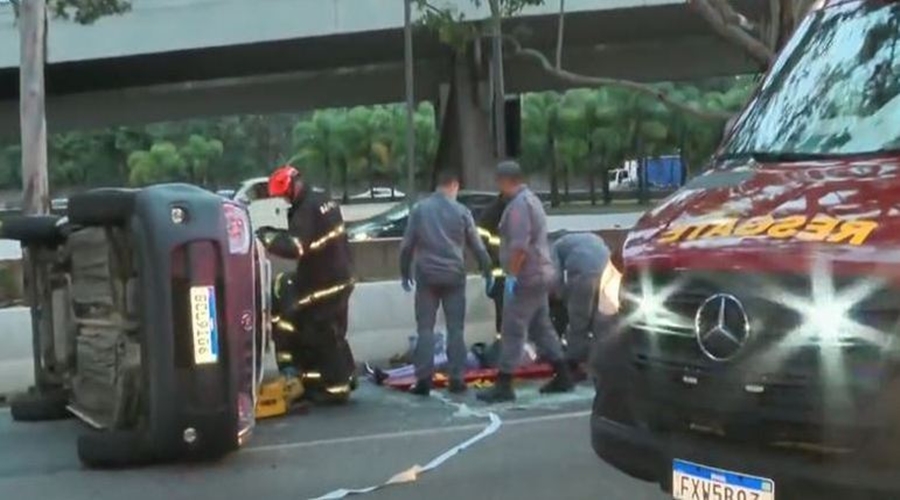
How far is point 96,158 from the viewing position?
75.1 metres

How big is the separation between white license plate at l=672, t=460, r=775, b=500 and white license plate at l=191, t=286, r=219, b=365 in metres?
3.46

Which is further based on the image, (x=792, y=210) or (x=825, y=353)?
(x=792, y=210)

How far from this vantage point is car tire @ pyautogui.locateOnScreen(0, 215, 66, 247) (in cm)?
970

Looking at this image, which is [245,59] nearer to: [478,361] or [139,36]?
[139,36]

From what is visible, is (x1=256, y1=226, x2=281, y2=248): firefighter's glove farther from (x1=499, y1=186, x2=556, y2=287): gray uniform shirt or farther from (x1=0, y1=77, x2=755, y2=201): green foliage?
(x1=0, y1=77, x2=755, y2=201): green foliage

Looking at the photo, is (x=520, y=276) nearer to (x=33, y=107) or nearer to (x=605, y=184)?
(x=33, y=107)

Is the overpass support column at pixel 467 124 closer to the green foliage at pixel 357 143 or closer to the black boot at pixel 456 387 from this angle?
the green foliage at pixel 357 143

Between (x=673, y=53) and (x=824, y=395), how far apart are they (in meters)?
36.6

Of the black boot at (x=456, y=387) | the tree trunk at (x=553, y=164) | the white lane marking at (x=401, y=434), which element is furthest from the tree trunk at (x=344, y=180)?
the white lane marking at (x=401, y=434)

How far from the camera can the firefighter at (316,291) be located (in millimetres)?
10250

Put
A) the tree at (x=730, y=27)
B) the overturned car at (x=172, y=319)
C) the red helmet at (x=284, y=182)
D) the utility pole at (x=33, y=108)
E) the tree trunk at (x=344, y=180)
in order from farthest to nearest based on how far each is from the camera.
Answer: the tree trunk at (x=344, y=180)
the utility pole at (x=33, y=108)
the tree at (x=730, y=27)
the red helmet at (x=284, y=182)
the overturned car at (x=172, y=319)

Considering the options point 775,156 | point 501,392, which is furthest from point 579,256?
point 775,156

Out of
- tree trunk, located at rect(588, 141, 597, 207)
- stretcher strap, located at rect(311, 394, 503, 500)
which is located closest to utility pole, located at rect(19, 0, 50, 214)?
stretcher strap, located at rect(311, 394, 503, 500)

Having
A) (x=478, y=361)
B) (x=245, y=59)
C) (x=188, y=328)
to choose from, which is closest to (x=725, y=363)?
(x=188, y=328)
